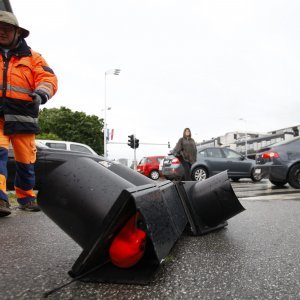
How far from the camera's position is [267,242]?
2.38 meters

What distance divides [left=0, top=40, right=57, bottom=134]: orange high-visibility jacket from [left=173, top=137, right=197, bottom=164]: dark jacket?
5936 millimetres

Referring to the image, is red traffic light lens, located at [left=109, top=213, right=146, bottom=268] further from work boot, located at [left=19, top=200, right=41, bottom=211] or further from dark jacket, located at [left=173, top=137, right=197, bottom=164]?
dark jacket, located at [left=173, top=137, right=197, bottom=164]

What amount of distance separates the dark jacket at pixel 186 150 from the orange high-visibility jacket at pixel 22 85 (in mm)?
5936

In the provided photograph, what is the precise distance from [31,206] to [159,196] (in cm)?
259

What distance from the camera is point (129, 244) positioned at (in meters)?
1.44

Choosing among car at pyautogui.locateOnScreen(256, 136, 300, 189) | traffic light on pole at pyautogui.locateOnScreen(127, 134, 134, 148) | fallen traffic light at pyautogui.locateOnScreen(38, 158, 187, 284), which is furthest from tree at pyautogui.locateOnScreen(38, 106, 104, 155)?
fallen traffic light at pyautogui.locateOnScreen(38, 158, 187, 284)

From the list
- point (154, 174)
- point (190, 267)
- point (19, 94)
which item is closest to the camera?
point (190, 267)

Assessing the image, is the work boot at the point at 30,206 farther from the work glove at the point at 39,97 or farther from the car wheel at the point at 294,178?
the car wheel at the point at 294,178

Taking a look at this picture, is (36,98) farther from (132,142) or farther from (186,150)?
(132,142)

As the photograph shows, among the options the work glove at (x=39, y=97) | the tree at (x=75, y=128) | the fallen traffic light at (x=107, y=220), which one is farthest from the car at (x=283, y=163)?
the tree at (x=75, y=128)

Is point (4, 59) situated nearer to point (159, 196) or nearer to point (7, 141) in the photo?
point (7, 141)

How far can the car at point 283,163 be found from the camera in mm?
8273

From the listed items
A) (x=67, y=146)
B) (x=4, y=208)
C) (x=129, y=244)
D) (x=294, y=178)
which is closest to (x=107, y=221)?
(x=129, y=244)

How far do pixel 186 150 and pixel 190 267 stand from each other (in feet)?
24.6
